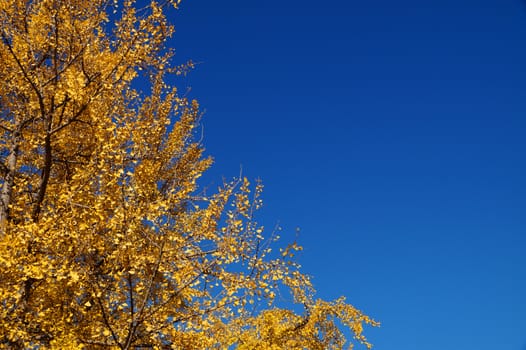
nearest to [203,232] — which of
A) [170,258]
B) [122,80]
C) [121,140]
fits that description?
[170,258]

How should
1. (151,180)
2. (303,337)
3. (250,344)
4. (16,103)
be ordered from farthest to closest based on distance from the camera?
(303,337)
(250,344)
(16,103)
(151,180)

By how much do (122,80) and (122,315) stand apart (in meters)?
4.25

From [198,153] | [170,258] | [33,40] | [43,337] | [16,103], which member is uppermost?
[198,153]

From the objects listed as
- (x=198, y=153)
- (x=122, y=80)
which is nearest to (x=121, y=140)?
(x=122, y=80)

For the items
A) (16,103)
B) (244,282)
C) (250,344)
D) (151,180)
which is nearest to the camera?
(244,282)

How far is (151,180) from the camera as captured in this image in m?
7.87

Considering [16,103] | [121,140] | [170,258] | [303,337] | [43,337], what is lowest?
[43,337]

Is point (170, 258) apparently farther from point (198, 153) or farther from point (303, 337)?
point (303, 337)

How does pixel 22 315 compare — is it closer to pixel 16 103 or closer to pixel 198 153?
pixel 16 103

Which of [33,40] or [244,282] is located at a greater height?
[33,40]

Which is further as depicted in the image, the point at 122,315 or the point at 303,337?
the point at 303,337

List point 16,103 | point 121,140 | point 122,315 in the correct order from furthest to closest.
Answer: point 16,103 < point 121,140 < point 122,315

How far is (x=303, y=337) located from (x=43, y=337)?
287 inches

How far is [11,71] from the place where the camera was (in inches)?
324
